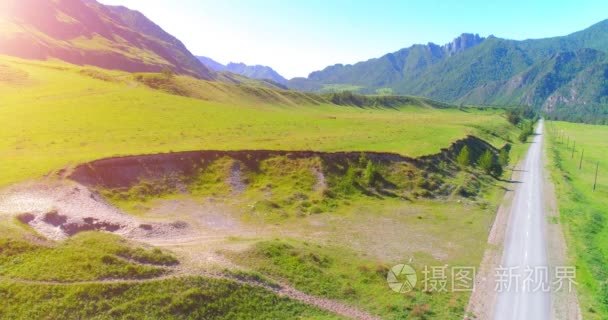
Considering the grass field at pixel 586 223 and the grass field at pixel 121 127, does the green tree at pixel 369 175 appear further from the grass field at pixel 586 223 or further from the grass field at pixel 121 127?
the grass field at pixel 586 223

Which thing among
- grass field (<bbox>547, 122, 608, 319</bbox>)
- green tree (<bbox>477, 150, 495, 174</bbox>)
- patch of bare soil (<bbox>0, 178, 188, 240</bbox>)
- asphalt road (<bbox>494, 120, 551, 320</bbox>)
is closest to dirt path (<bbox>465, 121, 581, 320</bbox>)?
asphalt road (<bbox>494, 120, 551, 320</bbox>)

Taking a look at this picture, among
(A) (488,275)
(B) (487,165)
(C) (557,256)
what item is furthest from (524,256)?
(B) (487,165)

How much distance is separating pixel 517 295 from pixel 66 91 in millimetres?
119478

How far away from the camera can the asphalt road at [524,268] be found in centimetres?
3697

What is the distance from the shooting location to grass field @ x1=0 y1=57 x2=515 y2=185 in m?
66.4

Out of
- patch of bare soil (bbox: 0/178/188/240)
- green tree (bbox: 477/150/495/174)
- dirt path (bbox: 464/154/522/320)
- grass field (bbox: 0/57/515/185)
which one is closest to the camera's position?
dirt path (bbox: 464/154/522/320)

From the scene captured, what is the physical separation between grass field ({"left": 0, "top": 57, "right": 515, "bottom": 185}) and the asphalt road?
26305 mm

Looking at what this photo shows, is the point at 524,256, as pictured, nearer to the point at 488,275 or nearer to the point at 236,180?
the point at 488,275

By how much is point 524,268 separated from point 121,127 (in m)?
77.5

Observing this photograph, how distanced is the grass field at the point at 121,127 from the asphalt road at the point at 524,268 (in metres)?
26.3

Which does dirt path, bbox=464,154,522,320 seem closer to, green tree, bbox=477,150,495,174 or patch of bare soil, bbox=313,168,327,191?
green tree, bbox=477,150,495,174

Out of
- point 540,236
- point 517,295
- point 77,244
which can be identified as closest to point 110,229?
point 77,244

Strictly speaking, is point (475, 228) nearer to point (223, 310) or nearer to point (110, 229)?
point (223, 310)

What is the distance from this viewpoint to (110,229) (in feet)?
140
